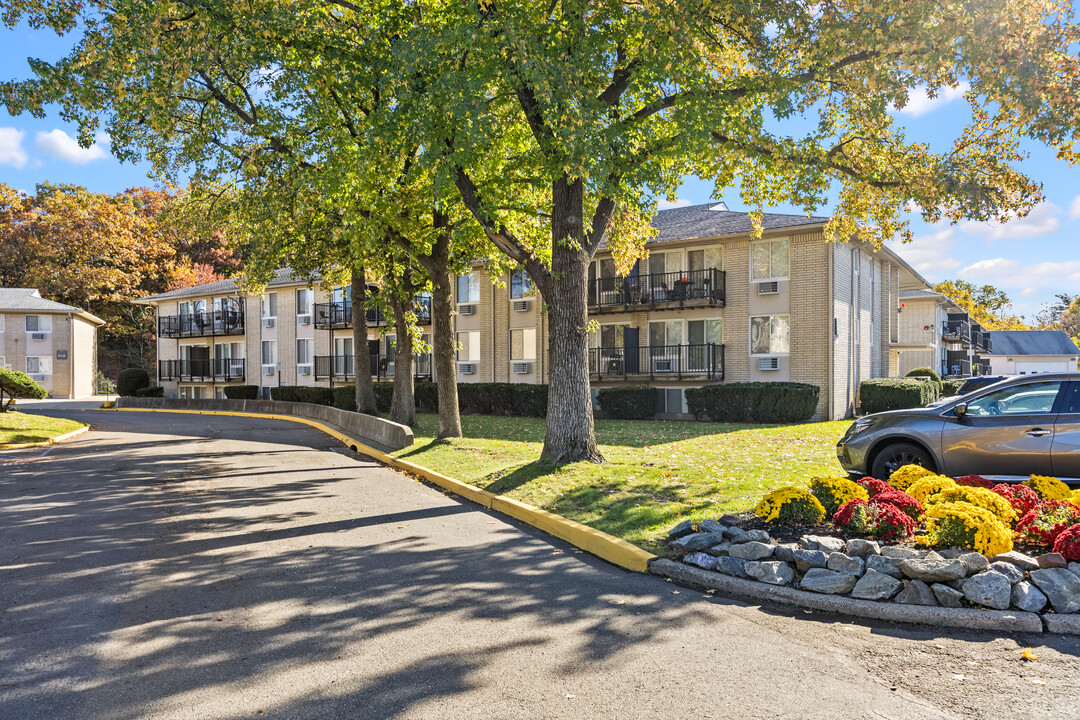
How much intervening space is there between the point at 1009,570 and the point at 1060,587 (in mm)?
307

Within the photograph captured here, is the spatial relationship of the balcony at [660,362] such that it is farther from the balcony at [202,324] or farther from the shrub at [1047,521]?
the balcony at [202,324]

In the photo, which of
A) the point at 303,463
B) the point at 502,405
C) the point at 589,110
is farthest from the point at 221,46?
the point at 502,405

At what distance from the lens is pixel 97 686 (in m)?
3.88

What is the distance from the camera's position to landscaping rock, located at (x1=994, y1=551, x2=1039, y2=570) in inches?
206

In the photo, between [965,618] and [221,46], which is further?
[221,46]

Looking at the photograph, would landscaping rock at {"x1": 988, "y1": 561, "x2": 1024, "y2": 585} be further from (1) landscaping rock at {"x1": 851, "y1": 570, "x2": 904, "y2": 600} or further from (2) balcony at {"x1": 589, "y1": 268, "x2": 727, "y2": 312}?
(2) balcony at {"x1": 589, "y1": 268, "x2": 727, "y2": 312}

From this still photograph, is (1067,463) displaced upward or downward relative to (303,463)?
upward

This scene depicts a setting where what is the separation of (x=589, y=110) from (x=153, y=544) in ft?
24.9

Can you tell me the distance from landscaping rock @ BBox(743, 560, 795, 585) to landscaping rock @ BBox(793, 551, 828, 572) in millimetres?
81

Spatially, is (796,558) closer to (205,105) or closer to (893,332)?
(205,105)

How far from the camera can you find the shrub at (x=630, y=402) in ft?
86.2

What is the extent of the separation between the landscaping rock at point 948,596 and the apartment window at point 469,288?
29.6m

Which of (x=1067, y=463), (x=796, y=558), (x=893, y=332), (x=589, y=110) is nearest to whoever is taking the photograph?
(x=796, y=558)

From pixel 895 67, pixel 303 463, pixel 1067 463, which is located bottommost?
pixel 303 463
